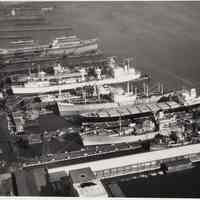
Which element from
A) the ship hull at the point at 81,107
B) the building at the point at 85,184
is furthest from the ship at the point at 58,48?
the building at the point at 85,184

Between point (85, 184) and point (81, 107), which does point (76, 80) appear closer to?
point (81, 107)

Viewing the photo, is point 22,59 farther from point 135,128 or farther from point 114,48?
point 135,128

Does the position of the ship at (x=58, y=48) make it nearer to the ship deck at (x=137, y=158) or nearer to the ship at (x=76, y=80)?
the ship at (x=76, y=80)

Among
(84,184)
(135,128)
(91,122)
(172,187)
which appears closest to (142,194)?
(172,187)

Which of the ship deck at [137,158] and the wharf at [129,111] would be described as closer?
the ship deck at [137,158]

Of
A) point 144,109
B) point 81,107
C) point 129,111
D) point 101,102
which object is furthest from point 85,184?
point 101,102

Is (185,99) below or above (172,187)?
above
